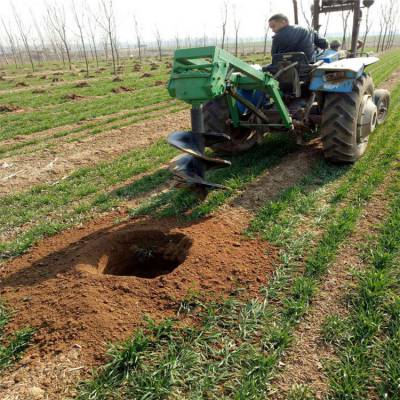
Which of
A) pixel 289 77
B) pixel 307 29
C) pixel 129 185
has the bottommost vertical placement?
pixel 129 185

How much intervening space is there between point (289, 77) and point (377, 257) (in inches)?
121

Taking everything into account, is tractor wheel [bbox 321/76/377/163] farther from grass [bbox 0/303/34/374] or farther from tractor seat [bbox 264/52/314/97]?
grass [bbox 0/303/34/374]

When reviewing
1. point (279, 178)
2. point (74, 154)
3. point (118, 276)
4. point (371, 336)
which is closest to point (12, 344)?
point (118, 276)

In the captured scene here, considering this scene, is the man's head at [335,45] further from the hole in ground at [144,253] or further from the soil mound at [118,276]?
the hole in ground at [144,253]

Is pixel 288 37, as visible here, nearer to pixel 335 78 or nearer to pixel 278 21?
pixel 278 21

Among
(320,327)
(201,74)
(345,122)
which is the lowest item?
(320,327)

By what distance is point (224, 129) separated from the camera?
5676 millimetres

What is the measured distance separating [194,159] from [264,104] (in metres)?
2.12

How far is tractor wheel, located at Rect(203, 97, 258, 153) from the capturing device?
5559mm

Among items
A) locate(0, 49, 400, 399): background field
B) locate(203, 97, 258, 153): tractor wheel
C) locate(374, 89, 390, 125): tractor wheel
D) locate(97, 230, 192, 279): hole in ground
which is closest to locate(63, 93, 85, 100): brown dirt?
locate(0, 49, 400, 399): background field

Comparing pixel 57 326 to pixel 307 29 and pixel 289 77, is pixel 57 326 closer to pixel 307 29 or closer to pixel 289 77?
pixel 289 77

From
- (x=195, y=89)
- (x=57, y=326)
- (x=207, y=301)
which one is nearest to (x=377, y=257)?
(x=207, y=301)

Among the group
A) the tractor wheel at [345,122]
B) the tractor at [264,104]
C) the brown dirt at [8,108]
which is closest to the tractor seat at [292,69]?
the tractor at [264,104]

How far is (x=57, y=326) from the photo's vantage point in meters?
2.72
